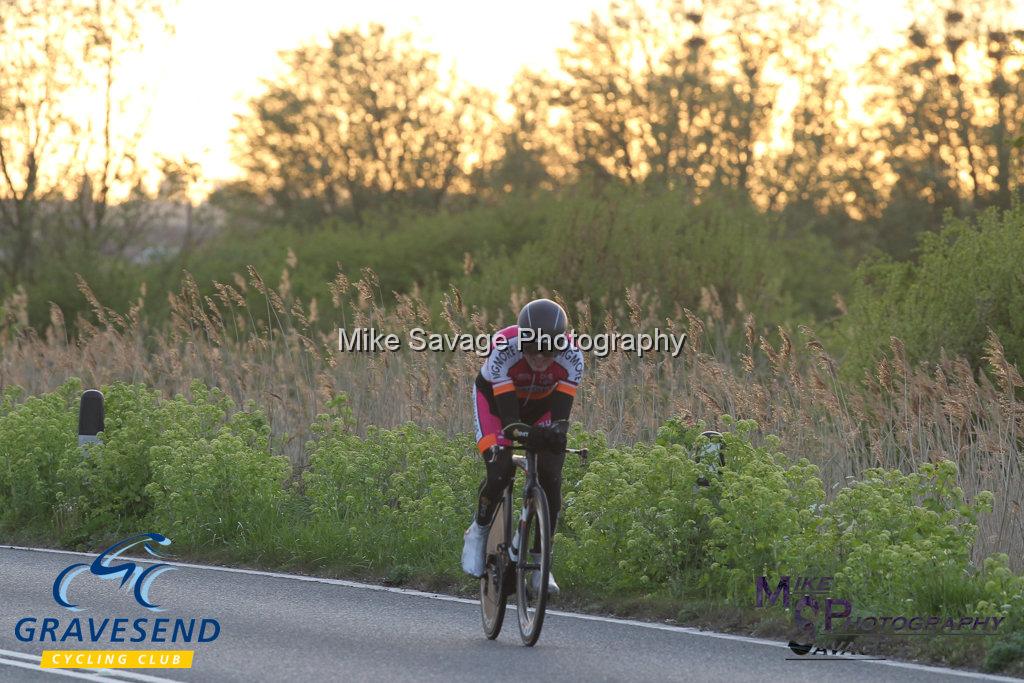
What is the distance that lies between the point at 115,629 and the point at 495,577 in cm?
239

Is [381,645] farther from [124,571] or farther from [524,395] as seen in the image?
[124,571]

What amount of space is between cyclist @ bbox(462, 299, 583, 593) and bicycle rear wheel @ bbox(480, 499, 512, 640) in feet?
0.19

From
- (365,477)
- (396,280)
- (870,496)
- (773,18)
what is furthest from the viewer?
(773,18)

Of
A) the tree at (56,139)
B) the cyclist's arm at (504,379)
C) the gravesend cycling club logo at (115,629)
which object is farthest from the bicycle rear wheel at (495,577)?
the tree at (56,139)

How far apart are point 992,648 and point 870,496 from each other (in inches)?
69.7

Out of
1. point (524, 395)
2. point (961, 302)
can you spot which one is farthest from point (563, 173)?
point (524, 395)

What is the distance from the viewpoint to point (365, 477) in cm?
1287

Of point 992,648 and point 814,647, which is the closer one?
point 992,648

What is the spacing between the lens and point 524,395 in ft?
29.7

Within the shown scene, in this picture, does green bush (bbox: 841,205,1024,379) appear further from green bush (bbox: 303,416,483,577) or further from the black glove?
the black glove

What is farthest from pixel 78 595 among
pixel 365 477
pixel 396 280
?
pixel 396 280

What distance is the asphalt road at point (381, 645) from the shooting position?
816 cm

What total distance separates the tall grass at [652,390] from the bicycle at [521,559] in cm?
310

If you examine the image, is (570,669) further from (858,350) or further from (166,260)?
(166,260)
